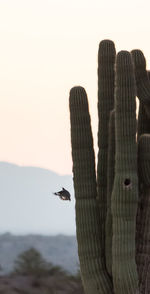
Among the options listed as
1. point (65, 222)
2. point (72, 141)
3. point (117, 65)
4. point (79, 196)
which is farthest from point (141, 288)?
point (65, 222)

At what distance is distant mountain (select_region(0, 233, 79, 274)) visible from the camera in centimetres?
6450

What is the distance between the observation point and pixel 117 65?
1080 cm

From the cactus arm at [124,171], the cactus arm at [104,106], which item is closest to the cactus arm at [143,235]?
the cactus arm at [124,171]

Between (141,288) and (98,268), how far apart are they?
26.2 inches

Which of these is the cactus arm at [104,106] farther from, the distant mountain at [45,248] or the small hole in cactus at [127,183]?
the distant mountain at [45,248]

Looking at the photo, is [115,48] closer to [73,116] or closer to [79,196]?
[73,116]

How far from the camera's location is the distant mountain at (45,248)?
212 feet

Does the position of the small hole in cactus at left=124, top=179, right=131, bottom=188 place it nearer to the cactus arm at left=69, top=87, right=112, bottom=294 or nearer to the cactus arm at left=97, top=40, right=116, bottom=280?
the cactus arm at left=69, top=87, right=112, bottom=294

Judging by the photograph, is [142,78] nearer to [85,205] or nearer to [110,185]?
[110,185]

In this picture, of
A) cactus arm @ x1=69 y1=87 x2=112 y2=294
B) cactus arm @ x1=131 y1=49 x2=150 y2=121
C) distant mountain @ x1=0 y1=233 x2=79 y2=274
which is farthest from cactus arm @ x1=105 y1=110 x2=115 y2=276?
distant mountain @ x1=0 y1=233 x2=79 y2=274

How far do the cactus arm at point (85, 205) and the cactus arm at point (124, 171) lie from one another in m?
0.51

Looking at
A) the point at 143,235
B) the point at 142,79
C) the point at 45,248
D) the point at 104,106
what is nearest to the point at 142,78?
the point at 142,79

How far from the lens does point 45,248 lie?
73562 millimetres

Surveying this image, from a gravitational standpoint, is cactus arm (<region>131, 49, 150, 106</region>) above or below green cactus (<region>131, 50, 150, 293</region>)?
above
